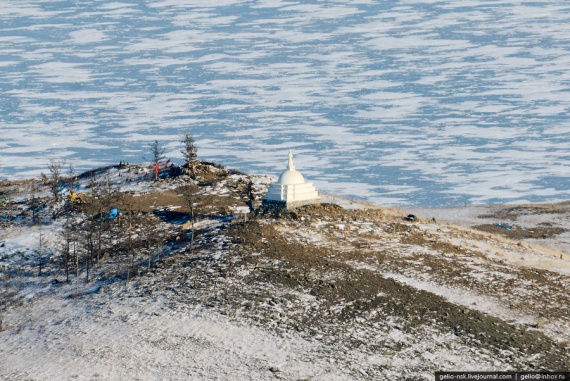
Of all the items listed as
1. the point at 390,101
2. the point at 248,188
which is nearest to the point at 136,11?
the point at 390,101

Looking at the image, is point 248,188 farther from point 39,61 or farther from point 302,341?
point 39,61

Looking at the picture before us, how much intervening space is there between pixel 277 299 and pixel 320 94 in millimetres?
77420

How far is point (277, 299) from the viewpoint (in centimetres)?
4806

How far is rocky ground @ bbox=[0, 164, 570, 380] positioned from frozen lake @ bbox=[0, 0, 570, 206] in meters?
22.9

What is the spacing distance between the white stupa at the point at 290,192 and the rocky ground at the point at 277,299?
1.99 ft

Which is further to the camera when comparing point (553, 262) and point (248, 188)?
point (248, 188)

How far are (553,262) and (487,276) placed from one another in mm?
5471

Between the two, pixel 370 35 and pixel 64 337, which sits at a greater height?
pixel 370 35

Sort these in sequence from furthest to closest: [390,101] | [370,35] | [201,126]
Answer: [370,35], [390,101], [201,126]

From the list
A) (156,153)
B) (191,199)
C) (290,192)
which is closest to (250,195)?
(191,199)

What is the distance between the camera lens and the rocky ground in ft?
142

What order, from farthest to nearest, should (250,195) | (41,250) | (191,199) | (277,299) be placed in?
(250,195), (191,199), (41,250), (277,299)

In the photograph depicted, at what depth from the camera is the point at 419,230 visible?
58969 mm

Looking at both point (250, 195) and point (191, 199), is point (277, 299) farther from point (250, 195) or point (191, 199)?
point (250, 195)
